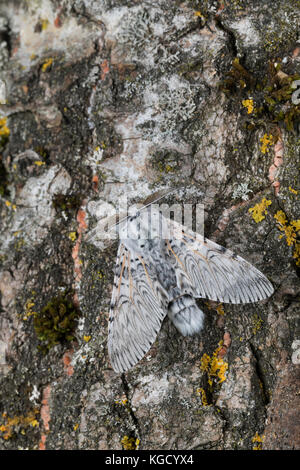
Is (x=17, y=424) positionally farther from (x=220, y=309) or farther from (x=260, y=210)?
(x=260, y=210)

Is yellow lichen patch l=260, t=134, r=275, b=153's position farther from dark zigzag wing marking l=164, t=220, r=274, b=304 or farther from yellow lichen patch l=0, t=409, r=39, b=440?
yellow lichen patch l=0, t=409, r=39, b=440

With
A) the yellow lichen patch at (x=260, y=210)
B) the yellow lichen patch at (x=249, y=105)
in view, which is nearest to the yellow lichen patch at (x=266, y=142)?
the yellow lichen patch at (x=249, y=105)

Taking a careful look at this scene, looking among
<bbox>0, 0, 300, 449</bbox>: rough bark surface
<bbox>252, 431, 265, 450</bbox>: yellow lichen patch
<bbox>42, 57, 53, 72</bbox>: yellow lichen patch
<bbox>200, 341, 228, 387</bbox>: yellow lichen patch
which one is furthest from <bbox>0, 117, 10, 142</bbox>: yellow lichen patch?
<bbox>252, 431, 265, 450</bbox>: yellow lichen patch

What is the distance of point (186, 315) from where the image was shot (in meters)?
2.45

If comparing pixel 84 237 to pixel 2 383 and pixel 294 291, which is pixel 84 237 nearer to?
pixel 2 383

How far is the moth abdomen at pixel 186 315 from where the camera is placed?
8.02ft

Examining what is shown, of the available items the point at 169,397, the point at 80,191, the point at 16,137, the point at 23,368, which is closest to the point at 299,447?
the point at 169,397

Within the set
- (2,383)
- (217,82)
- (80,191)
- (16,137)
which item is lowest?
(2,383)

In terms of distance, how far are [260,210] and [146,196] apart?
699 millimetres

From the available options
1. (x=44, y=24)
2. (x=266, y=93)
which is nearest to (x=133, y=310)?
(x=266, y=93)

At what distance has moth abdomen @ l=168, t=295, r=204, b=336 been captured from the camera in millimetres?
2443

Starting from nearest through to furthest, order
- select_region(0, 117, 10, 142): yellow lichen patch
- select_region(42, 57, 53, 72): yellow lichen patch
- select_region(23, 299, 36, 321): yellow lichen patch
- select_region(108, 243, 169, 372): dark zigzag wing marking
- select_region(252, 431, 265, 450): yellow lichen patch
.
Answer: select_region(252, 431, 265, 450): yellow lichen patch, select_region(108, 243, 169, 372): dark zigzag wing marking, select_region(23, 299, 36, 321): yellow lichen patch, select_region(42, 57, 53, 72): yellow lichen patch, select_region(0, 117, 10, 142): yellow lichen patch

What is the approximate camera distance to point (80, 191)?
9.14 ft

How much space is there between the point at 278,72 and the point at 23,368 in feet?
7.89
